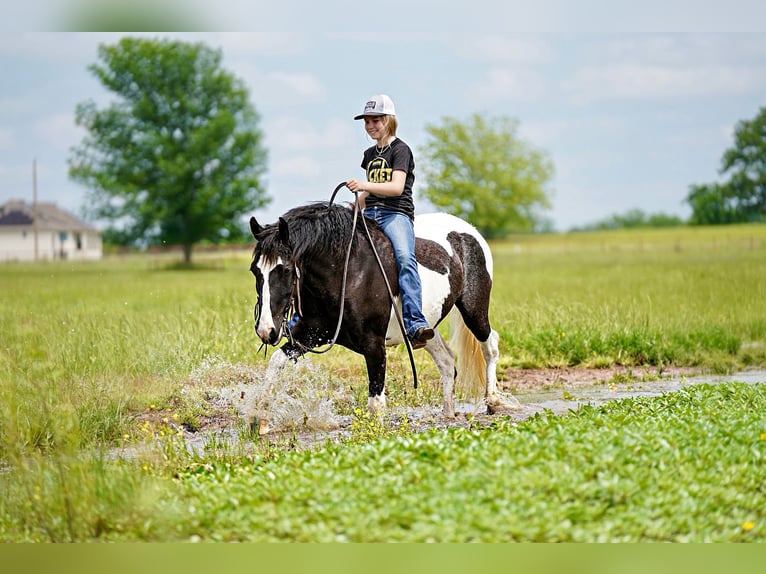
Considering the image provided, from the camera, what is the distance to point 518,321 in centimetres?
1295

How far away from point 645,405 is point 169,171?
30.5 meters

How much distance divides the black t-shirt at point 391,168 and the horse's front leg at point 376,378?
1.22 metres

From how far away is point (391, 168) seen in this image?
762cm

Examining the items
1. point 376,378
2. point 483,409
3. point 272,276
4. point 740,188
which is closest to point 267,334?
point 272,276

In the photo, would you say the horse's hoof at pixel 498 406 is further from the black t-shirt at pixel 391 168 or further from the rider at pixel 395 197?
the black t-shirt at pixel 391 168

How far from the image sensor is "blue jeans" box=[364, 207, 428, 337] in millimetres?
7676

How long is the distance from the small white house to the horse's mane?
42142 mm

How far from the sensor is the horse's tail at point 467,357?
9109mm

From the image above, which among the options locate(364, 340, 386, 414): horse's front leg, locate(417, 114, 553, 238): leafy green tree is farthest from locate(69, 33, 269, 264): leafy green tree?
locate(364, 340, 386, 414): horse's front leg

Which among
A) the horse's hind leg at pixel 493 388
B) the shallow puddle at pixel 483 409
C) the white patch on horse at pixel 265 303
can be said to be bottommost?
the shallow puddle at pixel 483 409

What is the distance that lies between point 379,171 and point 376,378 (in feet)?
5.68

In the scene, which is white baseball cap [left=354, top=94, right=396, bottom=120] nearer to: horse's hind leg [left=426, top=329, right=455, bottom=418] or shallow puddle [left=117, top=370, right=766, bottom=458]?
horse's hind leg [left=426, top=329, right=455, bottom=418]

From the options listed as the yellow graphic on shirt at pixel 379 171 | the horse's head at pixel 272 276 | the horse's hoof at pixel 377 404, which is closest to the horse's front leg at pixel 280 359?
the horse's head at pixel 272 276

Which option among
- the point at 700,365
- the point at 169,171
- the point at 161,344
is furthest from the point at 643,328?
the point at 169,171
